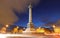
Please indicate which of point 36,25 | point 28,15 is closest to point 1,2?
point 28,15

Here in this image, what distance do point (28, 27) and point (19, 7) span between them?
2.15 ft

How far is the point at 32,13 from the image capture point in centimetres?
457

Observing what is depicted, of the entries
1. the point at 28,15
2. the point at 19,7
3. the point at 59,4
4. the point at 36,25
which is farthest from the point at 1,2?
the point at 59,4

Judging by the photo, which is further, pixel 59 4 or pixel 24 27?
pixel 24 27

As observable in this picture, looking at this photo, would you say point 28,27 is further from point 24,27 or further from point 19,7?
point 19,7

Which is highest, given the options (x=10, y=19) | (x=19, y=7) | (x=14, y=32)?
(x=19, y=7)

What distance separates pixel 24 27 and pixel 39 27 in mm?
436

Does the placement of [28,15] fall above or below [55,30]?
above

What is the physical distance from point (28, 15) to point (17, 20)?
36cm

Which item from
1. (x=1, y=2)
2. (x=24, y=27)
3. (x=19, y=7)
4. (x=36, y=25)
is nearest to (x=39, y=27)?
(x=36, y=25)

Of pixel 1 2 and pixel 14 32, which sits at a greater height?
Answer: pixel 1 2

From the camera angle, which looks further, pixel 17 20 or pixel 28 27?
pixel 28 27

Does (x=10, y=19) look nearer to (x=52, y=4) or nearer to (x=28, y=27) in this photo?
(x=28, y=27)

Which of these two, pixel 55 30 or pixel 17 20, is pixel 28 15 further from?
pixel 55 30
